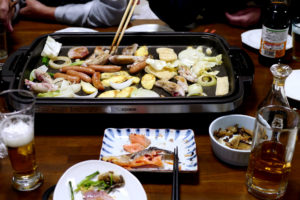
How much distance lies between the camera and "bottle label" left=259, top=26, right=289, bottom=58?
186 cm

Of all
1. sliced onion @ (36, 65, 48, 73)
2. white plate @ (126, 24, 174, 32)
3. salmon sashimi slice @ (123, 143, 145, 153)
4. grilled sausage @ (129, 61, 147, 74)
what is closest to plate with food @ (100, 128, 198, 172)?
salmon sashimi slice @ (123, 143, 145, 153)

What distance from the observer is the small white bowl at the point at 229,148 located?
1309 millimetres

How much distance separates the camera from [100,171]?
4.05 ft

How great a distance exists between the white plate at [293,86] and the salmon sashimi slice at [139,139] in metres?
0.73

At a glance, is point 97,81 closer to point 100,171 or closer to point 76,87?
point 76,87

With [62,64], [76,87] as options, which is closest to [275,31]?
[76,87]

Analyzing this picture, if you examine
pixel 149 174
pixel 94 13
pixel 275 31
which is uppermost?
pixel 275 31

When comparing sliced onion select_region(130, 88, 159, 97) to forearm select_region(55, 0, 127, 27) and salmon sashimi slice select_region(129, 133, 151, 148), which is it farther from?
forearm select_region(55, 0, 127, 27)

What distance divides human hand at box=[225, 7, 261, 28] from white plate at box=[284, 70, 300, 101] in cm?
73

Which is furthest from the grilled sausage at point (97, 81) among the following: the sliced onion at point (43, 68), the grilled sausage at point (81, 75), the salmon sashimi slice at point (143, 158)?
the salmon sashimi slice at point (143, 158)

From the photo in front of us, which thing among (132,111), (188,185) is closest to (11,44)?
(132,111)

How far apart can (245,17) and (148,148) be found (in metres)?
1.52

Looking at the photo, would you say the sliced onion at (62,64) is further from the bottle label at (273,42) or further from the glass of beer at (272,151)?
the glass of beer at (272,151)

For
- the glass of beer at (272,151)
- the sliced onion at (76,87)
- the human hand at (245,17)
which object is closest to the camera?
the glass of beer at (272,151)
